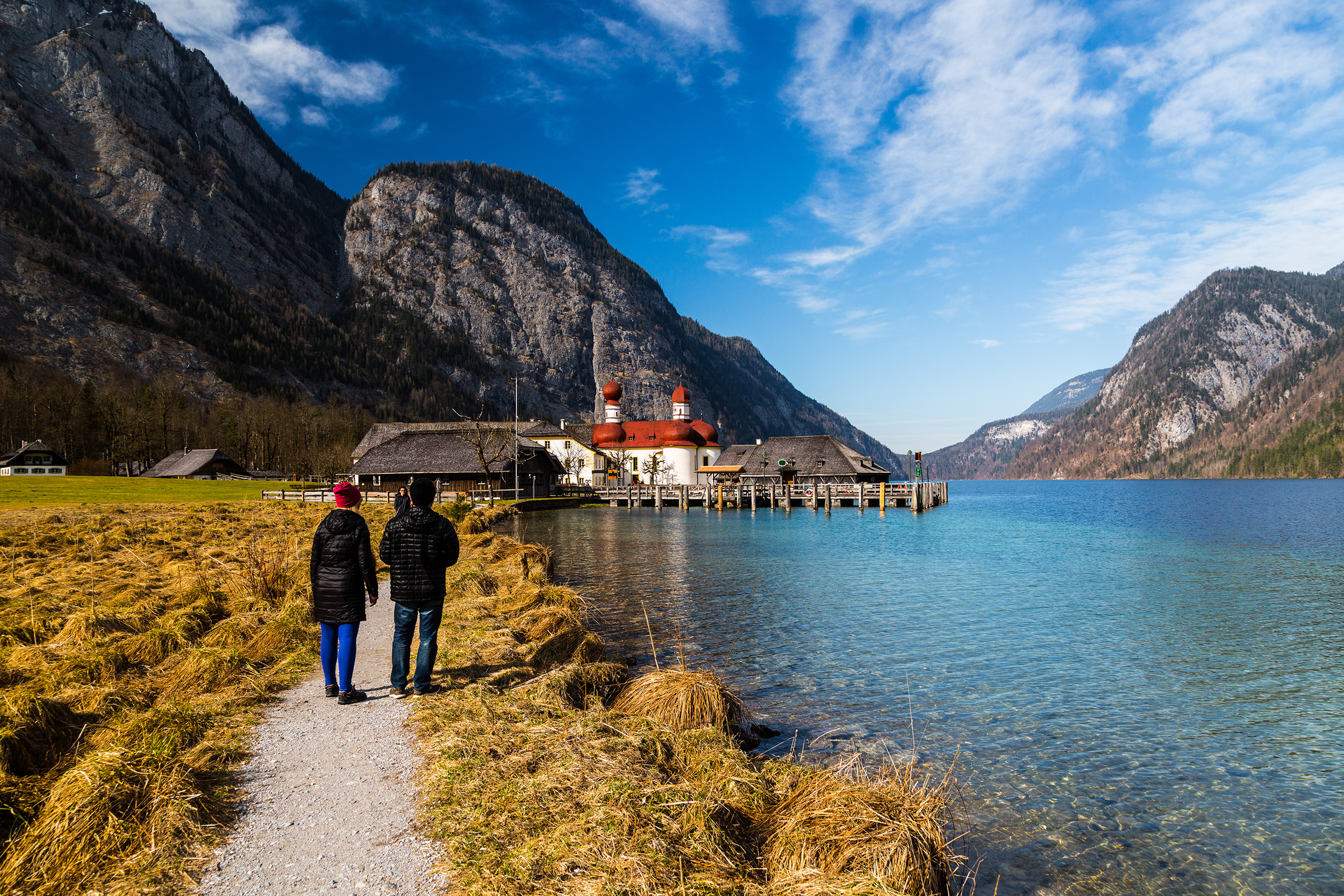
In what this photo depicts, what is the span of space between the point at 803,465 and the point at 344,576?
273 feet

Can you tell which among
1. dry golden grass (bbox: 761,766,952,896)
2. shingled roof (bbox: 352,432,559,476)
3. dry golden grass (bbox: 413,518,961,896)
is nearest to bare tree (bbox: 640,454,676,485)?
shingled roof (bbox: 352,432,559,476)

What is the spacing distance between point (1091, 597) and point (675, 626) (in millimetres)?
14604

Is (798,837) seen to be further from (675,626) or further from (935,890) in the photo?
(675,626)

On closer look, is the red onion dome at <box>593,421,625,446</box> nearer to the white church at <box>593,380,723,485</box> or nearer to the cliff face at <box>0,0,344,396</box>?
the white church at <box>593,380,723,485</box>

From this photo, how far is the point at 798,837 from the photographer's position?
18.1ft

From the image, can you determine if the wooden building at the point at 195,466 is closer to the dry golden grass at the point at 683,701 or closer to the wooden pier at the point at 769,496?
the wooden pier at the point at 769,496

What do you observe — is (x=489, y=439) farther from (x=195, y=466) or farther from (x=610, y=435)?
(x=195, y=466)

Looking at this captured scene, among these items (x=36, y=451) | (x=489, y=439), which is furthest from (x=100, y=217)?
(x=489, y=439)

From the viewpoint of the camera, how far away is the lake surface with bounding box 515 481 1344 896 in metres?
7.32

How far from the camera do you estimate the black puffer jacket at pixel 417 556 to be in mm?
8305

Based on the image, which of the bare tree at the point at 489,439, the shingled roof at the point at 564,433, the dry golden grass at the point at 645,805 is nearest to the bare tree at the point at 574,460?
the shingled roof at the point at 564,433

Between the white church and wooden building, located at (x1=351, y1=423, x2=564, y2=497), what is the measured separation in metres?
20.9

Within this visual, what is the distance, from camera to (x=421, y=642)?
8.57 meters

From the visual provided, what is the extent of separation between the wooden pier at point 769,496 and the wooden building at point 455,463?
9.65 m
